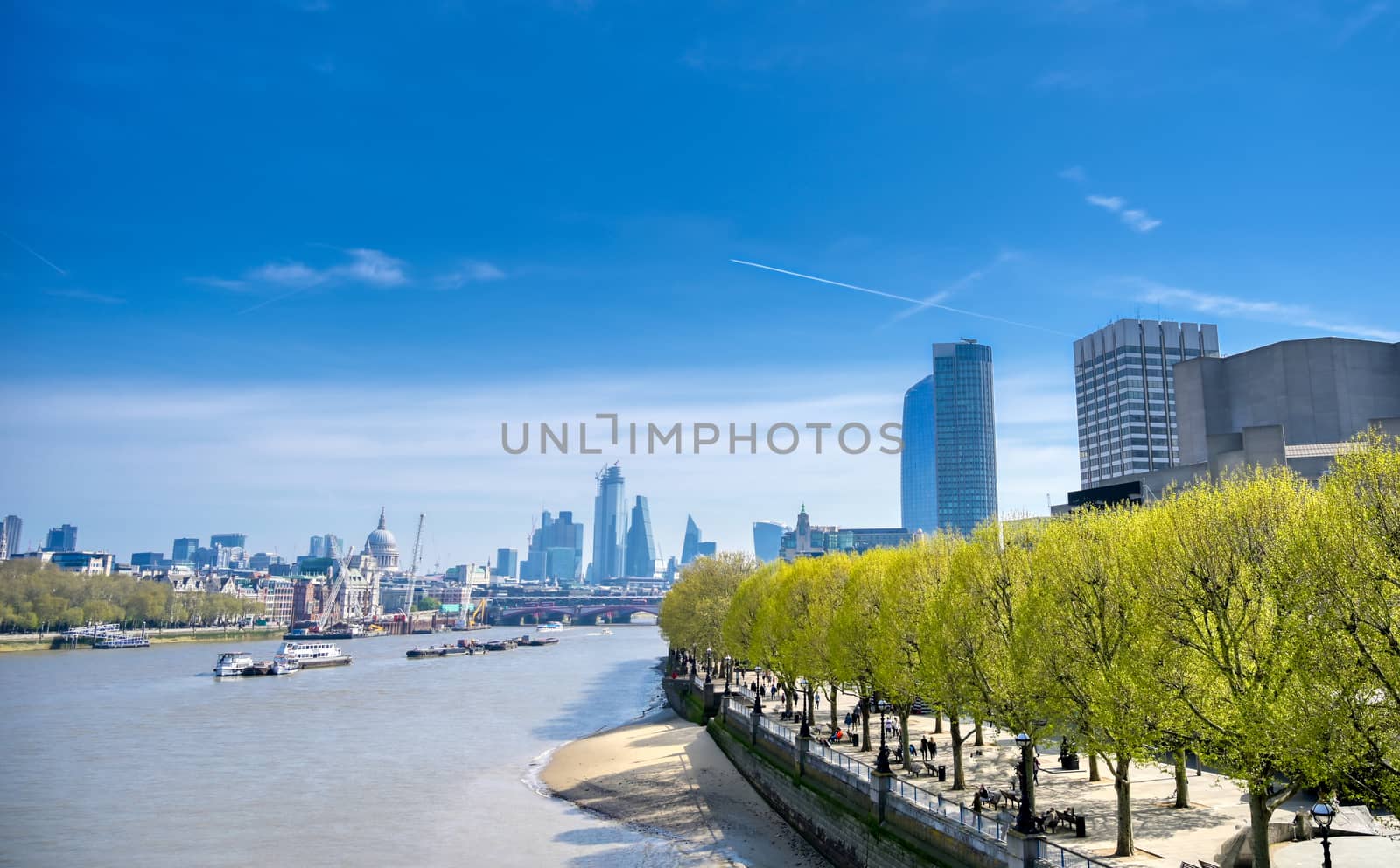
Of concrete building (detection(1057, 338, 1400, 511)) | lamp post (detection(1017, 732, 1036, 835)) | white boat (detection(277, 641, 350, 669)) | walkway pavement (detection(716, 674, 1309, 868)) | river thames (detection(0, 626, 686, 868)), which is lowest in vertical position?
white boat (detection(277, 641, 350, 669))

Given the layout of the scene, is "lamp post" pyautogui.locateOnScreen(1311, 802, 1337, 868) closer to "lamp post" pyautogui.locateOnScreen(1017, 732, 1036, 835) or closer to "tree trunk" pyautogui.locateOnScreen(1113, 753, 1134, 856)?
"tree trunk" pyautogui.locateOnScreen(1113, 753, 1134, 856)

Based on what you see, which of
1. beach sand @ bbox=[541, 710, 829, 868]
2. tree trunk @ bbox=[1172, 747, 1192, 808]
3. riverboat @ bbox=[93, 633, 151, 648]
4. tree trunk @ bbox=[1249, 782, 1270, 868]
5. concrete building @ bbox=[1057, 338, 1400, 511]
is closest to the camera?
tree trunk @ bbox=[1249, 782, 1270, 868]

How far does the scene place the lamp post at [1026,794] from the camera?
28.8 m

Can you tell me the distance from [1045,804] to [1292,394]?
102395 millimetres

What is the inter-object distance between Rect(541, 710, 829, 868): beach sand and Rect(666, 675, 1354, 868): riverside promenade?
11.5 feet

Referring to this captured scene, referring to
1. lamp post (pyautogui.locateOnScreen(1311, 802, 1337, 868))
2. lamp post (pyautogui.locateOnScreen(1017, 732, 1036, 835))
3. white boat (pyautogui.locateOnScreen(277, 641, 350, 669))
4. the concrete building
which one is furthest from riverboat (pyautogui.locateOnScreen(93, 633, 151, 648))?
lamp post (pyautogui.locateOnScreen(1311, 802, 1337, 868))

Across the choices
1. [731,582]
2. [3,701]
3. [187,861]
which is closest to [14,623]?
[3,701]

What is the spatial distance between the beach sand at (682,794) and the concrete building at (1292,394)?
62371 millimetres

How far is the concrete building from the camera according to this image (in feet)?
374

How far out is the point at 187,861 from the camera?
1677 inches

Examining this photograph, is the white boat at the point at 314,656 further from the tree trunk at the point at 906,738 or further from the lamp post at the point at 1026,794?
the lamp post at the point at 1026,794

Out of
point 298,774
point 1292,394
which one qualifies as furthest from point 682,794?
point 1292,394

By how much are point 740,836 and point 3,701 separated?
94.2 metres

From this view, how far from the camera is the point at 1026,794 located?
30.9m
